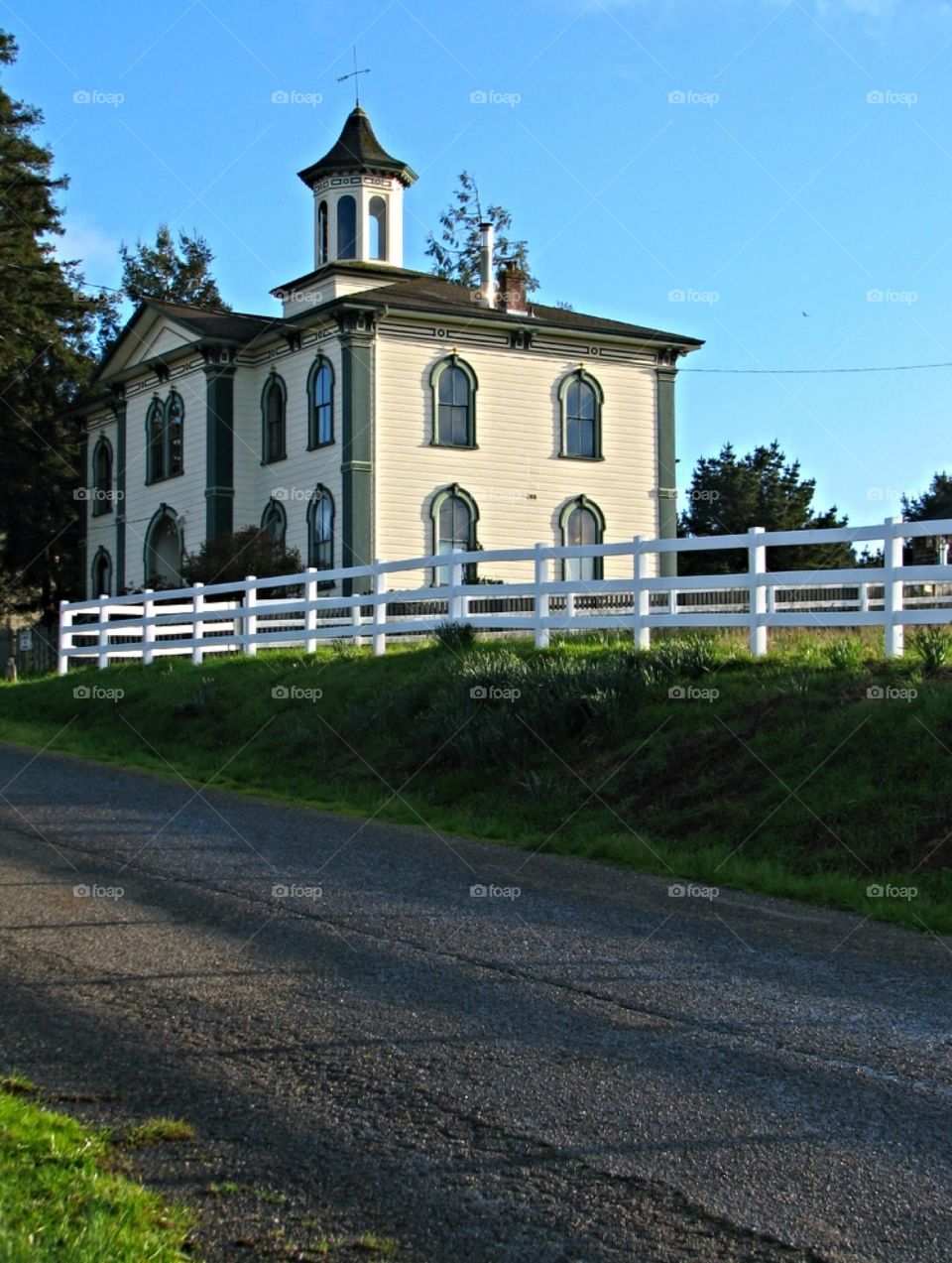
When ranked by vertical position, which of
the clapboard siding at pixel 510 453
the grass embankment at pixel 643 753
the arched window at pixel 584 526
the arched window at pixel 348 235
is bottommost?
the grass embankment at pixel 643 753

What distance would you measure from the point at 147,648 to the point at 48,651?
42.5 feet

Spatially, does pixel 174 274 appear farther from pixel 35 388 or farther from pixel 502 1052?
pixel 502 1052

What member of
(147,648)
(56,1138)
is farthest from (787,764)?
(147,648)

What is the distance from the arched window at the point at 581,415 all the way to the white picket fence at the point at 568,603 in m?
3.21

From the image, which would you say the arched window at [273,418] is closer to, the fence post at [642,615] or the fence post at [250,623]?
the fence post at [250,623]

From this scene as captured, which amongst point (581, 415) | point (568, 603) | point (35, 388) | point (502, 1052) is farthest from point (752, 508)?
point (502, 1052)

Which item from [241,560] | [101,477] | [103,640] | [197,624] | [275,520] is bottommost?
[103,640]

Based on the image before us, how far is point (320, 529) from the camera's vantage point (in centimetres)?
3575

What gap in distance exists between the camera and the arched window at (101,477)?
45.0m

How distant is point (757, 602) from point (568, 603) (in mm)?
3913

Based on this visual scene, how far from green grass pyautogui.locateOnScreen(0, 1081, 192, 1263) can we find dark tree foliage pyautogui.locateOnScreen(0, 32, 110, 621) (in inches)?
1723

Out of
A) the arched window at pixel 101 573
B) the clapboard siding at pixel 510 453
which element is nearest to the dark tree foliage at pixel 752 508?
the clapboard siding at pixel 510 453

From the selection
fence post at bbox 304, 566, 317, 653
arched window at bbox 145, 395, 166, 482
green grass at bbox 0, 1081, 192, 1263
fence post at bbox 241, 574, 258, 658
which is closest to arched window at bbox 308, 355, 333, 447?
arched window at bbox 145, 395, 166, 482

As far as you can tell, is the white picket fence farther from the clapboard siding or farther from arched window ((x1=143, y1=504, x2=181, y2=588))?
arched window ((x1=143, y1=504, x2=181, y2=588))
